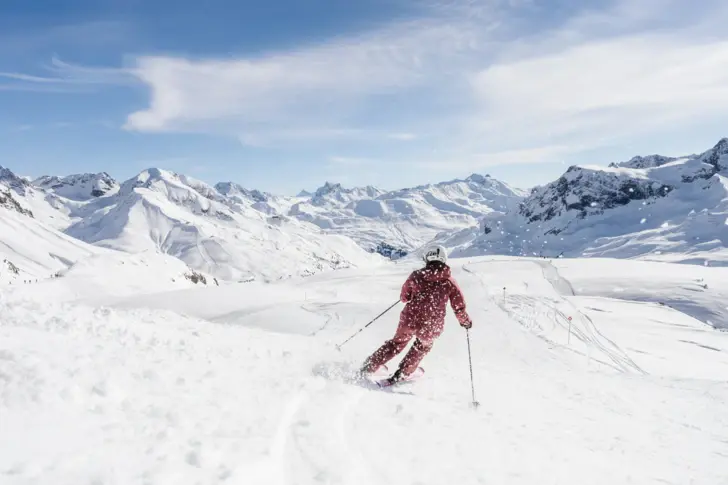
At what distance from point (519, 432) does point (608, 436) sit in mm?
1616

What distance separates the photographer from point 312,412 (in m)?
6.45

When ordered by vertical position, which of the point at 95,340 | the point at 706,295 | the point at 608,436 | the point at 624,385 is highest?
the point at 95,340

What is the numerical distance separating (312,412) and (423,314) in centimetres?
378

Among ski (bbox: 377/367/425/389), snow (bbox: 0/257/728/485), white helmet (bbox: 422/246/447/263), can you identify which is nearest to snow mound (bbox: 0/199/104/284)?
snow (bbox: 0/257/728/485)

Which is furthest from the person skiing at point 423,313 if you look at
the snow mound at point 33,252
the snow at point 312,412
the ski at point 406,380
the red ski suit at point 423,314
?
the snow mound at point 33,252

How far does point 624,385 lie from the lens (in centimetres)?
1178

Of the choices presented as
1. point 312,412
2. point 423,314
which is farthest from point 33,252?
point 312,412

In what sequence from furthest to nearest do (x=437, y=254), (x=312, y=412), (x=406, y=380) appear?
(x=437, y=254), (x=406, y=380), (x=312, y=412)

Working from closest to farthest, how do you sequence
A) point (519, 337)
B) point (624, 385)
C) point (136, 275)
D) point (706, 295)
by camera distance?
point (624, 385)
point (519, 337)
point (706, 295)
point (136, 275)

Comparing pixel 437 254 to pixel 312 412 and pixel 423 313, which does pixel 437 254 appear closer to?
pixel 423 313

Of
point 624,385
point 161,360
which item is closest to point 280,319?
point 161,360

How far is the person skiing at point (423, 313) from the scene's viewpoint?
31.2ft

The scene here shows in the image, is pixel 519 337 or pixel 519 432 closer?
pixel 519 432

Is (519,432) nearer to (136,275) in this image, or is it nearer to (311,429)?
(311,429)
